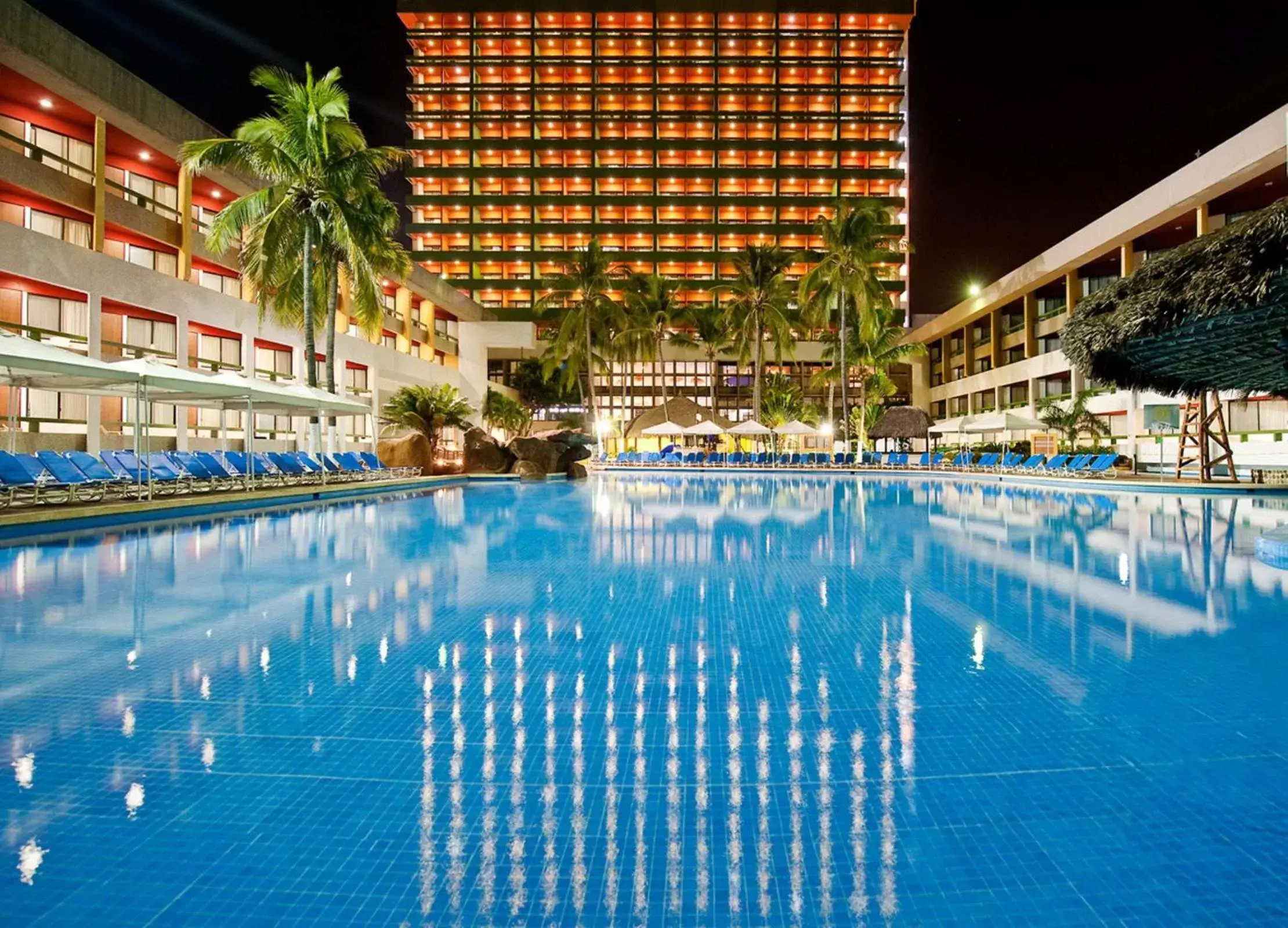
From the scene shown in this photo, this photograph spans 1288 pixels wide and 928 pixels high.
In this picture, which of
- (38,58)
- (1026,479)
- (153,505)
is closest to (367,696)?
(153,505)

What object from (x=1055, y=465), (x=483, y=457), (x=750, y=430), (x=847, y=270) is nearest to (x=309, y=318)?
(x=483, y=457)

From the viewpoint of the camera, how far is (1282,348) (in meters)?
9.28

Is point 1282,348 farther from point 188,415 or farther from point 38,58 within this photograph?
point 188,415

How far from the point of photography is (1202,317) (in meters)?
8.56

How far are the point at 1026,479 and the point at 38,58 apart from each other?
1058 inches

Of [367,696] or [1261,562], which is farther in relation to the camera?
[1261,562]

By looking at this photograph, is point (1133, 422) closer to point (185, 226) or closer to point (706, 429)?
point (706, 429)

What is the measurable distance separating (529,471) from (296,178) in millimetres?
11209

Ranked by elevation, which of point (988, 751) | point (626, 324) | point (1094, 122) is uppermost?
point (1094, 122)

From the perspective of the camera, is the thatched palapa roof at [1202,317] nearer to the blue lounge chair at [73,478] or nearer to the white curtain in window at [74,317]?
the blue lounge chair at [73,478]

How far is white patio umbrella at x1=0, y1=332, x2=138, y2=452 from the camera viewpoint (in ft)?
34.1

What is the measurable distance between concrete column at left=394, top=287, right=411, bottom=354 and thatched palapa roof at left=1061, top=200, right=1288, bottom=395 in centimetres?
2964

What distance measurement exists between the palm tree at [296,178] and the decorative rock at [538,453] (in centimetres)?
883

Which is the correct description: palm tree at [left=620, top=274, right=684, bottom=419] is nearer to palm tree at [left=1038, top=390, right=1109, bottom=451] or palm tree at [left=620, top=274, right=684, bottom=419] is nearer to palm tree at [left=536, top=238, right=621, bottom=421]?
palm tree at [left=536, top=238, right=621, bottom=421]
